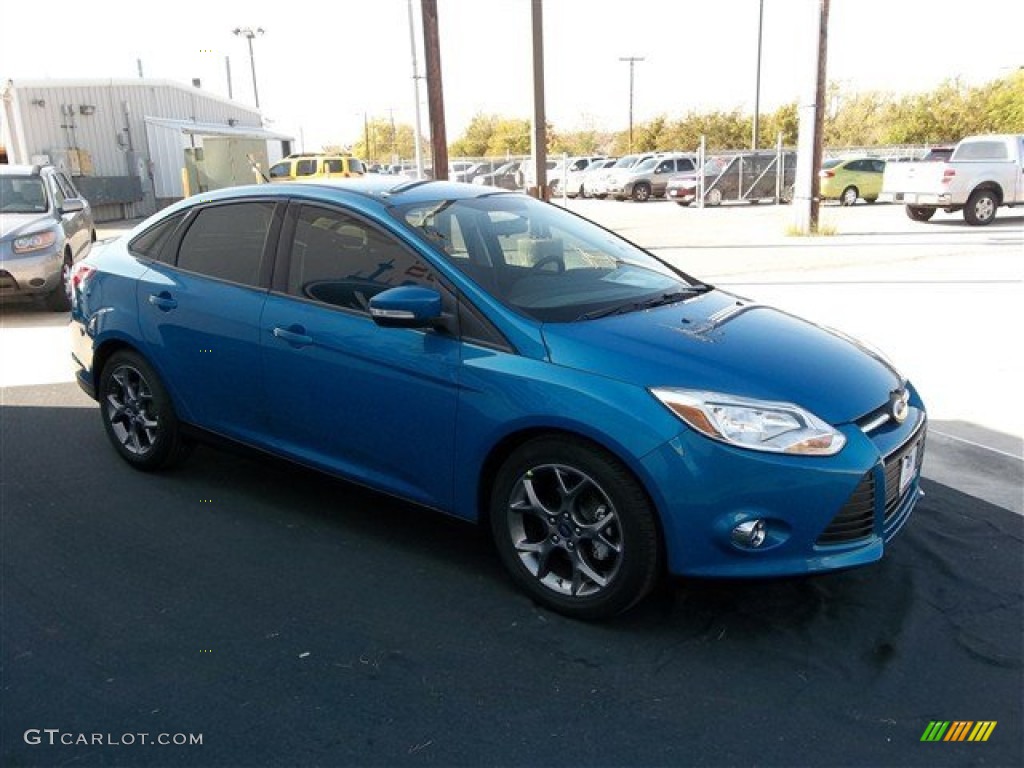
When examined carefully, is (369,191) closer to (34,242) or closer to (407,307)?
(407,307)

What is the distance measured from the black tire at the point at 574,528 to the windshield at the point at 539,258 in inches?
23.4

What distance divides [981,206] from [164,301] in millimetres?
19175

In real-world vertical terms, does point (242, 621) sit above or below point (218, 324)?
below

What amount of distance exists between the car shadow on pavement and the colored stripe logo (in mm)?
31

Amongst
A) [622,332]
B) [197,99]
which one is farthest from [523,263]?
[197,99]

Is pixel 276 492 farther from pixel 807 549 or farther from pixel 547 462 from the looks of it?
pixel 807 549

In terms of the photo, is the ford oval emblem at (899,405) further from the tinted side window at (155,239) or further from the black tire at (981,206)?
the black tire at (981,206)

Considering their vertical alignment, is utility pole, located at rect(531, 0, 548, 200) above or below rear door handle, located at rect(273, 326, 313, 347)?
above

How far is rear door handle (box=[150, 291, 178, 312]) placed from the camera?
4496mm

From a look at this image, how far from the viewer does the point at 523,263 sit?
3.95 m

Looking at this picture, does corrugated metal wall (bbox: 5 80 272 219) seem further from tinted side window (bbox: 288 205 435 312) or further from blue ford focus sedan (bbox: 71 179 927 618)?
tinted side window (bbox: 288 205 435 312)

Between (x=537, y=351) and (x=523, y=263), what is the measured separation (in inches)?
30.6

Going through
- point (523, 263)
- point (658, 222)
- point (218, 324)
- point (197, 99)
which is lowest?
point (658, 222)

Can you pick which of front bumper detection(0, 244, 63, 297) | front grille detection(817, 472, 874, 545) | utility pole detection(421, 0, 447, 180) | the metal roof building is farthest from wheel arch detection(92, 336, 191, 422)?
the metal roof building
